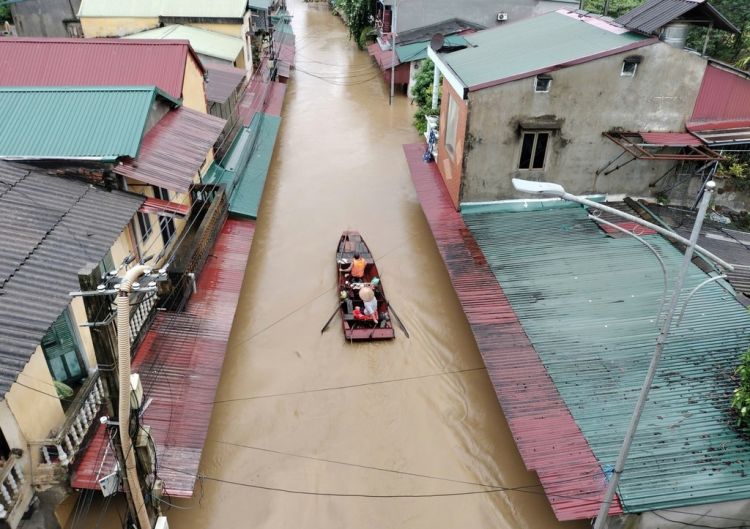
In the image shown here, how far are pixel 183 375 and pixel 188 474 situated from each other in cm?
260

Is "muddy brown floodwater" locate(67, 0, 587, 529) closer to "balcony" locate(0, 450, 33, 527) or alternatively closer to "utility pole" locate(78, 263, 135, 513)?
"balcony" locate(0, 450, 33, 527)

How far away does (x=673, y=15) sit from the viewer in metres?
15.9

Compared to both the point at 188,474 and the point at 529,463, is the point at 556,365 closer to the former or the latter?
the point at 529,463

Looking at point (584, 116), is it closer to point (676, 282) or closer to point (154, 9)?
point (676, 282)

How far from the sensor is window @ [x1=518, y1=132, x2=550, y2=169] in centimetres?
1759

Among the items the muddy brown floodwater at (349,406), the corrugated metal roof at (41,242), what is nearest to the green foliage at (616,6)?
the muddy brown floodwater at (349,406)

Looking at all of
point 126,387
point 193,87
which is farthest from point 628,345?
point 193,87

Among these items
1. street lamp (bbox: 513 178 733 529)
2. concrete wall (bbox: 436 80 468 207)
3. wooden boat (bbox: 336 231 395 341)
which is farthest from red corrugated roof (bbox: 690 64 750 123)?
wooden boat (bbox: 336 231 395 341)

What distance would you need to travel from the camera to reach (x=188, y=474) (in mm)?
10391

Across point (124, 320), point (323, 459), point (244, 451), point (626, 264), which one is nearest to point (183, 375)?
point (244, 451)

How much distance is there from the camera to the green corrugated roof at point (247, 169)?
783 inches

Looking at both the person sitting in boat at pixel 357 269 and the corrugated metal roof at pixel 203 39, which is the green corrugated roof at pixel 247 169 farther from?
the person sitting in boat at pixel 357 269

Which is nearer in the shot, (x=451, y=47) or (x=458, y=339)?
(x=458, y=339)

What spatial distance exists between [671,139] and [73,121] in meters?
16.3
